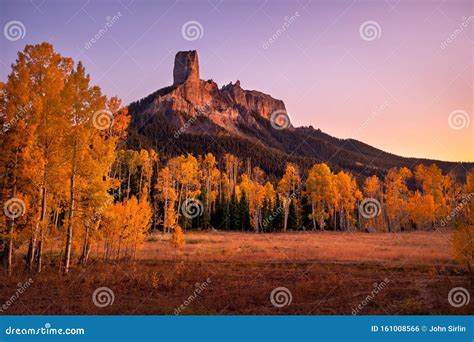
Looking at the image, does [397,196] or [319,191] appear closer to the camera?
[319,191]

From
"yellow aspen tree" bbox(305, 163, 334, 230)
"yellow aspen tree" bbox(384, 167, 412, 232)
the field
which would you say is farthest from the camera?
"yellow aspen tree" bbox(384, 167, 412, 232)

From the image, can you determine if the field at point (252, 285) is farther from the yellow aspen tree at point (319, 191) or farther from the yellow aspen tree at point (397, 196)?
the yellow aspen tree at point (397, 196)

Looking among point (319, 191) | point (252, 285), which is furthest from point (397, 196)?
point (252, 285)

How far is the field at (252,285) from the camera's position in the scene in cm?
1159

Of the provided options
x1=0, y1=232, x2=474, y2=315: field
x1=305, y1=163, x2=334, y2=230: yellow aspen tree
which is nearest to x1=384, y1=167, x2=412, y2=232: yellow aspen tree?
x1=305, y1=163, x2=334, y2=230: yellow aspen tree

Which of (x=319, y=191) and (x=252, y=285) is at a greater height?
(x=319, y=191)

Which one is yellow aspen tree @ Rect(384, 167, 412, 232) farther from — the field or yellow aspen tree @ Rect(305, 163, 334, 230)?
the field

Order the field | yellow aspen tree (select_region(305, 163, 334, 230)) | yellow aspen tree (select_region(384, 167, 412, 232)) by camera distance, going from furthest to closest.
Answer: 1. yellow aspen tree (select_region(384, 167, 412, 232))
2. yellow aspen tree (select_region(305, 163, 334, 230))
3. the field

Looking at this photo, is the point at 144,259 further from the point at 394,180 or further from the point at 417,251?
the point at 394,180

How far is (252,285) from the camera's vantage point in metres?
15.6

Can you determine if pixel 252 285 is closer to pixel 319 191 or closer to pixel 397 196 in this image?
pixel 319 191

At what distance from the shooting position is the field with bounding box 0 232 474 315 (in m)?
11.6

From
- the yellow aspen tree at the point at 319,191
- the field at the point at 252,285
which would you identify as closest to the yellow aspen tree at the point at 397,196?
the yellow aspen tree at the point at 319,191

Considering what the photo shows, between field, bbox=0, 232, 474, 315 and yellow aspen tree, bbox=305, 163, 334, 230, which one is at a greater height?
yellow aspen tree, bbox=305, 163, 334, 230
